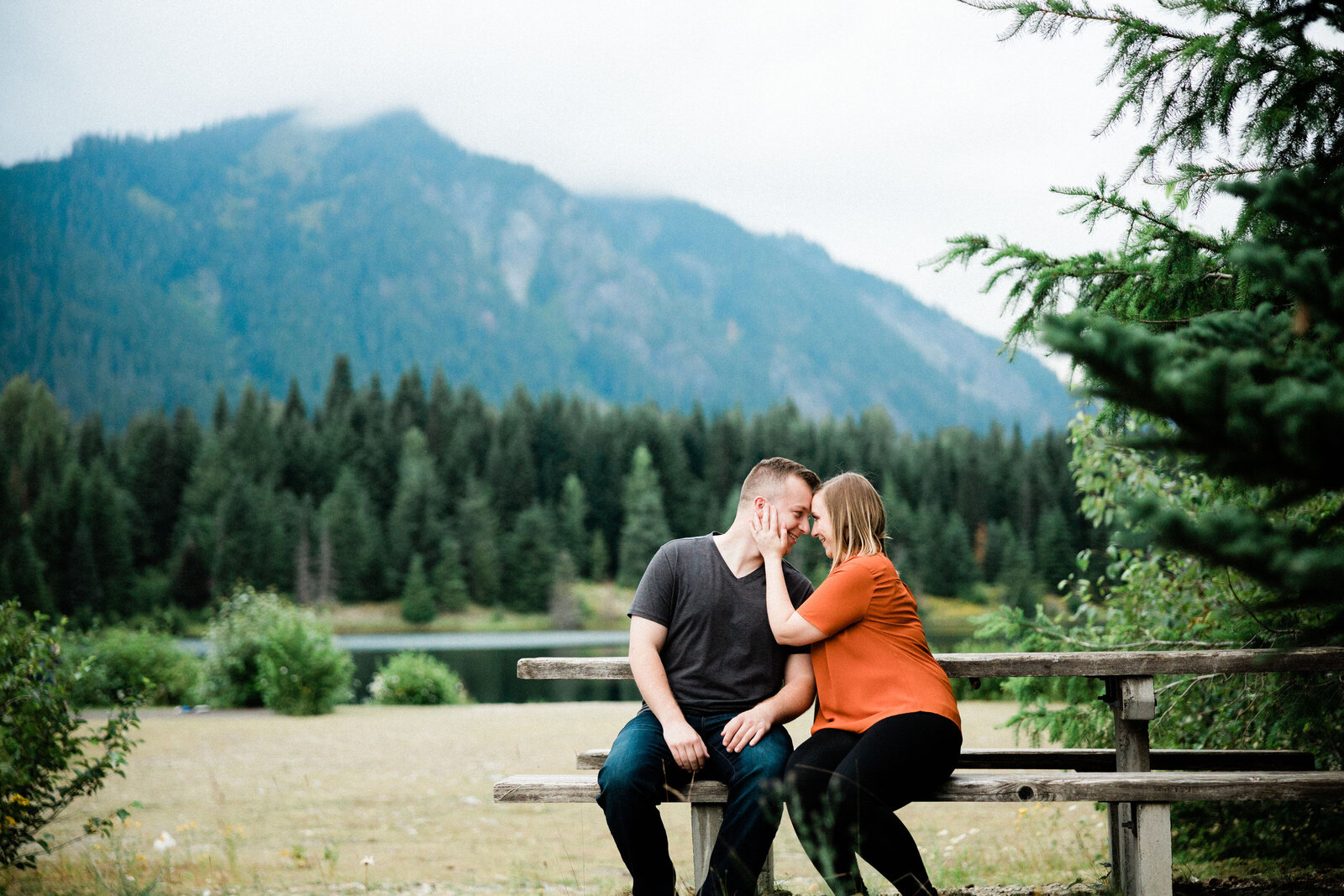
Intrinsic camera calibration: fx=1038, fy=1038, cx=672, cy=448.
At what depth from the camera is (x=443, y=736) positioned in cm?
1534

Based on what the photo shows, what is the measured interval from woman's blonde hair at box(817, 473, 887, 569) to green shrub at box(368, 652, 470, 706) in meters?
18.8

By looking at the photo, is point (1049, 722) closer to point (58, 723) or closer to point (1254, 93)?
point (1254, 93)

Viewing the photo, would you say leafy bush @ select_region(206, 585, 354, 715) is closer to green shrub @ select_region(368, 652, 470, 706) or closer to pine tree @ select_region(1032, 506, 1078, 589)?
green shrub @ select_region(368, 652, 470, 706)

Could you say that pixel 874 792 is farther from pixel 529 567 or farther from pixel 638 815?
pixel 529 567

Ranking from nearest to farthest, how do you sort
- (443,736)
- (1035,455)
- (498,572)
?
(443,736) < (498,572) < (1035,455)

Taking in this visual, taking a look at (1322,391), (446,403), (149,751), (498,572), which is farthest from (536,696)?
(446,403)

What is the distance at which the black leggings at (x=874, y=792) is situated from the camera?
11.6ft

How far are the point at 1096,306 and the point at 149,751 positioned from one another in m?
13.7

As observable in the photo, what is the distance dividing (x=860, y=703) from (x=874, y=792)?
1.16ft

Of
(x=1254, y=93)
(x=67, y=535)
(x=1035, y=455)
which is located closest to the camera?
(x=1254, y=93)

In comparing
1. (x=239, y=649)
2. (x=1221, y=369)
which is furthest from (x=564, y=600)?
(x=1221, y=369)

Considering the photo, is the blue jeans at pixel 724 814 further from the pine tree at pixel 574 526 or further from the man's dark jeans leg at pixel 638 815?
the pine tree at pixel 574 526

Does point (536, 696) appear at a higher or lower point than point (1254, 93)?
lower

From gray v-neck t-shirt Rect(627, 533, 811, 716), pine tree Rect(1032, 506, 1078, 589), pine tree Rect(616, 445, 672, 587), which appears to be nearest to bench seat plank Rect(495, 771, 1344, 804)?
gray v-neck t-shirt Rect(627, 533, 811, 716)
